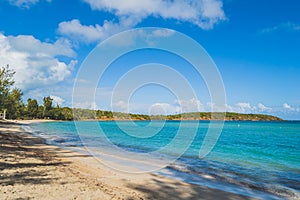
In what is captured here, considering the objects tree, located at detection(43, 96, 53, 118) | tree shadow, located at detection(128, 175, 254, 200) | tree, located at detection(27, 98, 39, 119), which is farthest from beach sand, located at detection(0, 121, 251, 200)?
tree, located at detection(43, 96, 53, 118)

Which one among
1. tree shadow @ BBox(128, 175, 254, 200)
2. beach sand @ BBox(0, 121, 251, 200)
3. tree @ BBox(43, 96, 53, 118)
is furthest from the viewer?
tree @ BBox(43, 96, 53, 118)

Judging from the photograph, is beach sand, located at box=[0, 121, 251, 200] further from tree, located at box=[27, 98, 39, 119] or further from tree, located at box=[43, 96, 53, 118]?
tree, located at box=[43, 96, 53, 118]

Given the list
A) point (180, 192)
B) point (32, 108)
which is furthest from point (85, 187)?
point (32, 108)

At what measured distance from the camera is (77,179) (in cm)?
962

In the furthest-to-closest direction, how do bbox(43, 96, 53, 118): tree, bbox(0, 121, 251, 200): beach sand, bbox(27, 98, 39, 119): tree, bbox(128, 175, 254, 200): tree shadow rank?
bbox(43, 96, 53, 118): tree → bbox(27, 98, 39, 119): tree → bbox(128, 175, 254, 200): tree shadow → bbox(0, 121, 251, 200): beach sand

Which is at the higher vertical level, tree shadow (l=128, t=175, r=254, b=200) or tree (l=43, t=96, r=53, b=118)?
tree (l=43, t=96, r=53, b=118)

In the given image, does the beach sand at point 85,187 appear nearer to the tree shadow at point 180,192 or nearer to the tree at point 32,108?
the tree shadow at point 180,192

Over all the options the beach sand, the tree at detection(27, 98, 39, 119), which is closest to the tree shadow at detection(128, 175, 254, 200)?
the beach sand

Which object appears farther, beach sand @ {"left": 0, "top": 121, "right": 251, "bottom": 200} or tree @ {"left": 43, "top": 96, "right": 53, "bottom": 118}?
tree @ {"left": 43, "top": 96, "right": 53, "bottom": 118}

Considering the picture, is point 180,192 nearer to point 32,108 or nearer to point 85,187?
point 85,187

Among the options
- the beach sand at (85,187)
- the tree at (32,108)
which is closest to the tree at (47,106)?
the tree at (32,108)

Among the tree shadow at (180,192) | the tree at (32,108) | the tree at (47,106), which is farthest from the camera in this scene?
the tree at (47,106)

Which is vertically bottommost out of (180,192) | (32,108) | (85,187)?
(180,192)

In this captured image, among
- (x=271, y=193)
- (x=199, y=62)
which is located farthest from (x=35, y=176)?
(x=199, y=62)
